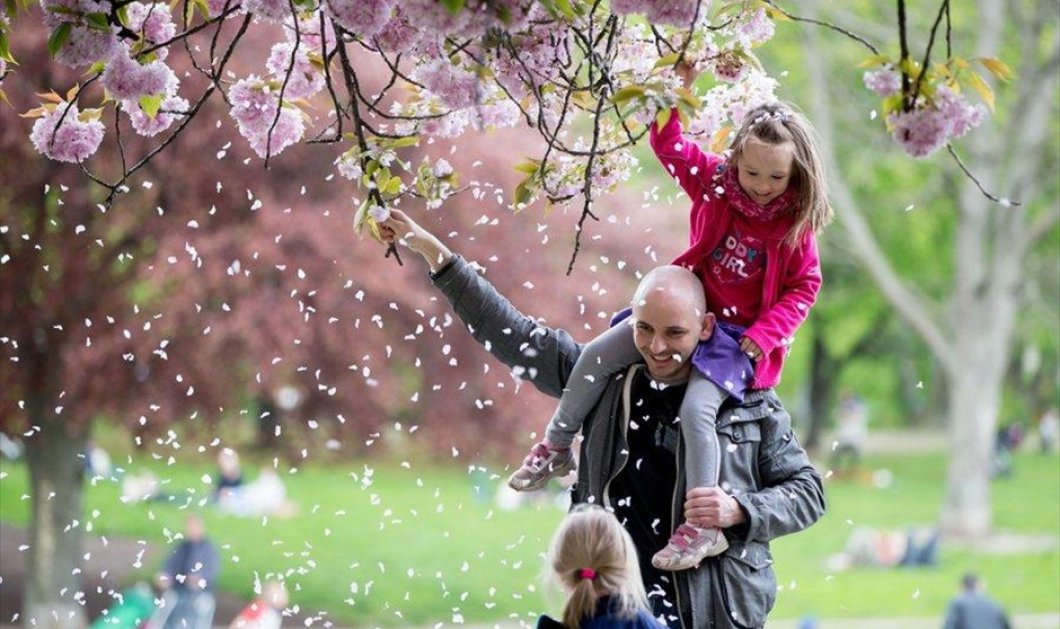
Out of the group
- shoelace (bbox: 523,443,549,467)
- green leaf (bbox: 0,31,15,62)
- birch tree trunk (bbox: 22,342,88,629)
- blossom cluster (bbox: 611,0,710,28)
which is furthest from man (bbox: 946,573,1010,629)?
green leaf (bbox: 0,31,15,62)

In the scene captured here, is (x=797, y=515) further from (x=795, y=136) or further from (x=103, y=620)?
(x=103, y=620)

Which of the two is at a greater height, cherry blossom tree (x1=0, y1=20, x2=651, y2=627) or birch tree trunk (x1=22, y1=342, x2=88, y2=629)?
cherry blossom tree (x1=0, y1=20, x2=651, y2=627)

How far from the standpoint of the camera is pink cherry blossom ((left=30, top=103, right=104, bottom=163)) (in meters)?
3.16

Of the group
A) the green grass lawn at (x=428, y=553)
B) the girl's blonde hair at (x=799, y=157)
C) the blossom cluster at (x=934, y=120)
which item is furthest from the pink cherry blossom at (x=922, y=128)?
the green grass lawn at (x=428, y=553)

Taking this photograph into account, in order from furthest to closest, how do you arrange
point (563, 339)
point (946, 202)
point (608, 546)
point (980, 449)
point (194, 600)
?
point (946, 202), point (980, 449), point (194, 600), point (563, 339), point (608, 546)

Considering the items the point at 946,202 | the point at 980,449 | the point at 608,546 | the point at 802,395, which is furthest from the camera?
the point at 802,395

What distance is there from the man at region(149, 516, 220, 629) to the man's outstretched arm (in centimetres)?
615

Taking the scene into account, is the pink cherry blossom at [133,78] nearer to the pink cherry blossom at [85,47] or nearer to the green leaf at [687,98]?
the pink cherry blossom at [85,47]

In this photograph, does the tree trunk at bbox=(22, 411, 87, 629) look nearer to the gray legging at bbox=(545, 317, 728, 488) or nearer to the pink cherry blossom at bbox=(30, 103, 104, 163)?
the pink cherry blossom at bbox=(30, 103, 104, 163)

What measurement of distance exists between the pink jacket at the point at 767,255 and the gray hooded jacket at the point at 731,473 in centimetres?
10

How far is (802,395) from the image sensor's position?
78.3 ft

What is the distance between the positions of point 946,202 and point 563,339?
14.1 m

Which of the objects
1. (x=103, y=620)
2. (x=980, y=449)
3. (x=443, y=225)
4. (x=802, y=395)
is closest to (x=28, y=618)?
(x=103, y=620)

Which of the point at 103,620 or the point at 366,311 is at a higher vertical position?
the point at 366,311
